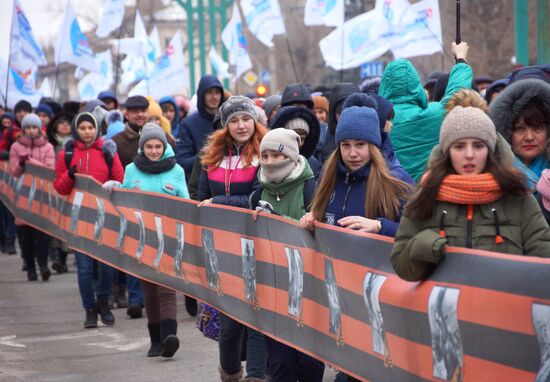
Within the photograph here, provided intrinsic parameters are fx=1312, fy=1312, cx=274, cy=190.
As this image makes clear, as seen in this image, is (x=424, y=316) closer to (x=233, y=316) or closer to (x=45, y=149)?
(x=233, y=316)

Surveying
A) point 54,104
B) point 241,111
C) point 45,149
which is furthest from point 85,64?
point 241,111

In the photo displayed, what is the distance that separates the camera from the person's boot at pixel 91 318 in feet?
39.4

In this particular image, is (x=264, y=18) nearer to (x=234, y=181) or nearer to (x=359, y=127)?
(x=234, y=181)

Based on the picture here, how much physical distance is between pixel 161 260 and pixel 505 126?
4.26 meters

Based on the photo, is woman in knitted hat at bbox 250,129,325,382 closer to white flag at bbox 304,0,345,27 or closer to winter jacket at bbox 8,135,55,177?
winter jacket at bbox 8,135,55,177

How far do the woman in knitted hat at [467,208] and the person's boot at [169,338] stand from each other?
4.72 meters

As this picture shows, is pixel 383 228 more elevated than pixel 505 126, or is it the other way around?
pixel 505 126

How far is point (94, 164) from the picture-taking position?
494 inches

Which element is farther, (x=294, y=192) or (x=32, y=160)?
(x=32, y=160)

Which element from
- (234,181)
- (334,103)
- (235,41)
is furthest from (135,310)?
(235,41)

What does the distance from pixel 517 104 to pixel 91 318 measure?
6573 millimetres

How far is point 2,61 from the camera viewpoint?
2242cm

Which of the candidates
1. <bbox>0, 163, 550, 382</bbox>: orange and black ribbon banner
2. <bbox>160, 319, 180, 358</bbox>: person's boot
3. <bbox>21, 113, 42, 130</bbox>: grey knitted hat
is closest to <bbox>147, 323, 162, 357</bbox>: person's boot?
<bbox>160, 319, 180, 358</bbox>: person's boot

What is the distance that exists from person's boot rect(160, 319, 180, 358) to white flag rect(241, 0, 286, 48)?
40.6 ft
